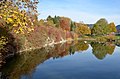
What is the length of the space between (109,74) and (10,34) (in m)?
14.9

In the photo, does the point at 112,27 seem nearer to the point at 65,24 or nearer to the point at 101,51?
the point at 65,24

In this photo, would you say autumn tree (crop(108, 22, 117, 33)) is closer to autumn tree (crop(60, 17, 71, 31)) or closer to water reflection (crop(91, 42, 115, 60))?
autumn tree (crop(60, 17, 71, 31))

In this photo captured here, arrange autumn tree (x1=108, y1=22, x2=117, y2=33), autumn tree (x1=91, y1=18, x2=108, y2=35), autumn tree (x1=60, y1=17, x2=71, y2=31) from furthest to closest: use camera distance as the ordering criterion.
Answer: autumn tree (x1=108, y1=22, x2=117, y2=33) → autumn tree (x1=91, y1=18, x2=108, y2=35) → autumn tree (x1=60, y1=17, x2=71, y2=31)

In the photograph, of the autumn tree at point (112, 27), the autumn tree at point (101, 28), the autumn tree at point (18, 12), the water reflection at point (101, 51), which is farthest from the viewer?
the autumn tree at point (112, 27)

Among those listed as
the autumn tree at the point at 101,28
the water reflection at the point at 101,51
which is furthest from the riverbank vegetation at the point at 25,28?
the water reflection at the point at 101,51

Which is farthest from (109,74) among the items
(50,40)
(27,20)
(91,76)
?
(50,40)

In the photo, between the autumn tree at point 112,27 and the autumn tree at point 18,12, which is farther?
the autumn tree at point 112,27

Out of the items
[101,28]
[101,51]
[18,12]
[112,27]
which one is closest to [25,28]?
[18,12]

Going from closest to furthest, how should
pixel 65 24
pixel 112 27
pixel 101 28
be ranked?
pixel 65 24, pixel 101 28, pixel 112 27

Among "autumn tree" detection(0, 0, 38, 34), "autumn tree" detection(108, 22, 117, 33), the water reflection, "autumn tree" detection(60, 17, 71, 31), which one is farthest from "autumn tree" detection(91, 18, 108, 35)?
"autumn tree" detection(0, 0, 38, 34)

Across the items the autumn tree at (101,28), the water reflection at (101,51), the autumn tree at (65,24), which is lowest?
the water reflection at (101,51)

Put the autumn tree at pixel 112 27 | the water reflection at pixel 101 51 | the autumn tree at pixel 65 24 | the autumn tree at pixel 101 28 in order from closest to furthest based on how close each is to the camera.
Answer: the water reflection at pixel 101 51 → the autumn tree at pixel 65 24 → the autumn tree at pixel 101 28 → the autumn tree at pixel 112 27

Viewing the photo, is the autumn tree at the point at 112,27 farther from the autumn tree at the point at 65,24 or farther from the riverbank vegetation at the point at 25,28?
the autumn tree at the point at 65,24

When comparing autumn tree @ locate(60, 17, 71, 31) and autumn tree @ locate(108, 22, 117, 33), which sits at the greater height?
autumn tree @ locate(60, 17, 71, 31)
